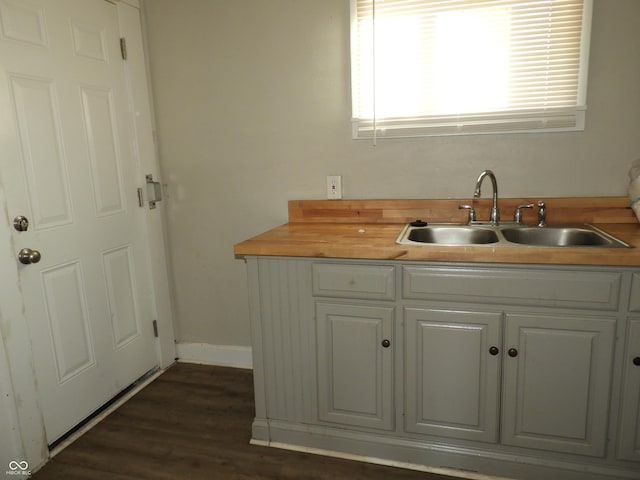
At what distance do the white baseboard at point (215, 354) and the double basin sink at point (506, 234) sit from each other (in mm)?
1323

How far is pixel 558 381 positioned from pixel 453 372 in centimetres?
37

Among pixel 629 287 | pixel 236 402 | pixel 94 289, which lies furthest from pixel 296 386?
pixel 629 287

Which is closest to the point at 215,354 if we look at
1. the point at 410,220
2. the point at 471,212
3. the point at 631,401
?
the point at 410,220

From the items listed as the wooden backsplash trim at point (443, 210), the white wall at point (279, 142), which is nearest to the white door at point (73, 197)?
the white wall at point (279, 142)

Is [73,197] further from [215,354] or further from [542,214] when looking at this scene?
[542,214]

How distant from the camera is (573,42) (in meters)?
1.99

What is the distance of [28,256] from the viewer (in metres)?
1.82

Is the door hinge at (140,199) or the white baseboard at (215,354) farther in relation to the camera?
the white baseboard at (215,354)

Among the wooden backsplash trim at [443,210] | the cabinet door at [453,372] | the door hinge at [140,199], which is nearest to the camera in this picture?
the cabinet door at [453,372]

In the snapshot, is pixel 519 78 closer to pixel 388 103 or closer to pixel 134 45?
pixel 388 103

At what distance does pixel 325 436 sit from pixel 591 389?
107 cm

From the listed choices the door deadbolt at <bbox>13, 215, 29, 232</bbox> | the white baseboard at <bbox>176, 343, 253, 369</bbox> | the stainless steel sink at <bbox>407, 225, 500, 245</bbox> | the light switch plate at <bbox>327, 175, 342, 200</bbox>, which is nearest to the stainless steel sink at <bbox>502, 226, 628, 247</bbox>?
the stainless steel sink at <bbox>407, 225, 500, 245</bbox>

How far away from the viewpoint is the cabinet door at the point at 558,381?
1.57m

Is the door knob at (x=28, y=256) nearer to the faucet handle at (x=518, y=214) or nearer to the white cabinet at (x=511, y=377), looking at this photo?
the white cabinet at (x=511, y=377)
